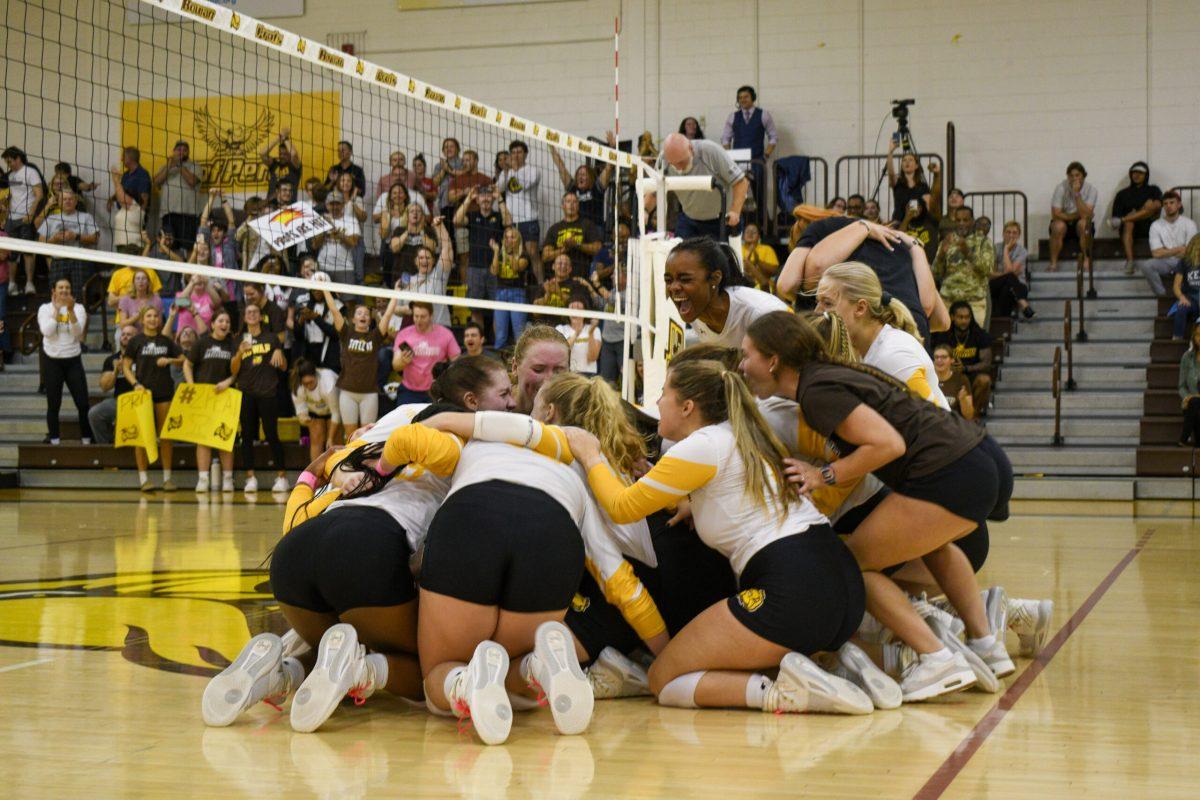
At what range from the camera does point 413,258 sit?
1415cm

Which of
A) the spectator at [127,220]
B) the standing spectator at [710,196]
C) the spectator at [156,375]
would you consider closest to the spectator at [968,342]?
the standing spectator at [710,196]

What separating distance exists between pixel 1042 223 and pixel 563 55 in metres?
6.90

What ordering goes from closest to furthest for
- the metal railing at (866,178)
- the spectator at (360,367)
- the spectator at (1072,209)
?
the spectator at (360,367) → the spectator at (1072,209) → the metal railing at (866,178)

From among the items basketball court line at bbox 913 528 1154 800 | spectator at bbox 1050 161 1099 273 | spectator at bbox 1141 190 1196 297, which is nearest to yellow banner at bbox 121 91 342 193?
spectator at bbox 1050 161 1099 273

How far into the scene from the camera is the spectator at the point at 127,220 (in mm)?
16547

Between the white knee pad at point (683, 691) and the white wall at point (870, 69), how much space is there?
14.2 m

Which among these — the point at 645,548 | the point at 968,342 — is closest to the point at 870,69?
the point at 968,342

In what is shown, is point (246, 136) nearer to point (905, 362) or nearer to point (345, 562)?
point (905, 362)

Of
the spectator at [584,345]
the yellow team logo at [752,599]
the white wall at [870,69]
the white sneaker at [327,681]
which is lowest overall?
the white sneaker at [327,681]

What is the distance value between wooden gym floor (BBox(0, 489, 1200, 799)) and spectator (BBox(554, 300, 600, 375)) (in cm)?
→ 662

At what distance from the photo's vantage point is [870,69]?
56.0 feet

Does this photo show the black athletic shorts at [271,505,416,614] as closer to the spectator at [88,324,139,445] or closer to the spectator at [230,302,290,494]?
the spectator at [230,302,290,494]

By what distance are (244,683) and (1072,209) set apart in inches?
570

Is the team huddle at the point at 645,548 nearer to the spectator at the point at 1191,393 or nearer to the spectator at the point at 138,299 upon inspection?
the spectator at the point at 1191,393
